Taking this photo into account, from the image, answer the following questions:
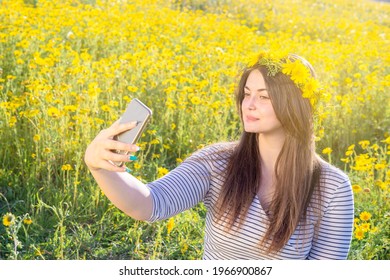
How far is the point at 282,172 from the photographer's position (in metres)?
2.24

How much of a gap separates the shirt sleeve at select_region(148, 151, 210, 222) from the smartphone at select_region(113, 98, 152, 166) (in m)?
0.38

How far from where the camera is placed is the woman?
2.17m

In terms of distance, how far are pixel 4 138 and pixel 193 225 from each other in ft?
4.18

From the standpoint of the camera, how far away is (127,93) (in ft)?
14.8

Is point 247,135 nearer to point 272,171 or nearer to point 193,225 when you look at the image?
point 272,171

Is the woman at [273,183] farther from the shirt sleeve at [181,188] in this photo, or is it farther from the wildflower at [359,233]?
the wildflower at [359,233]

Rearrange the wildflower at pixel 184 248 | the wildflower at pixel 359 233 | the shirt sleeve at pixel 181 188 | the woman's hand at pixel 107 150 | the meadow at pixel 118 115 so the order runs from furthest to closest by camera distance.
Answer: the meadow at pixel 118 115 → the wildflower at pixel 184 248 → the wildflower at pixel 359 233 → the shirt sleeve at pixel 181 188 → the woman's hand at pixel 107 150

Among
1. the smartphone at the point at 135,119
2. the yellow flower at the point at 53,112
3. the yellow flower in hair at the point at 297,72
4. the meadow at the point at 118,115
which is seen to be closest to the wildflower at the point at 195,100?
the meadow at the point at 118,115

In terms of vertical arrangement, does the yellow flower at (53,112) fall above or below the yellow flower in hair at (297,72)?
below

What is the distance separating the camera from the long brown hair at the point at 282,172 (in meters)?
2.16

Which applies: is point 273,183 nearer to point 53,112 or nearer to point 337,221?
point 337,221

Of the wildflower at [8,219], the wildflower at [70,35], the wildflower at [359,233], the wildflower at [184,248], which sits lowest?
Answer: the wildflower at [184,248]

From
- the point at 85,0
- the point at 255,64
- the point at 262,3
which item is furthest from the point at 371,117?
the point at 262,3

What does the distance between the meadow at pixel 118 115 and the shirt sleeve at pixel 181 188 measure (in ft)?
1.04
